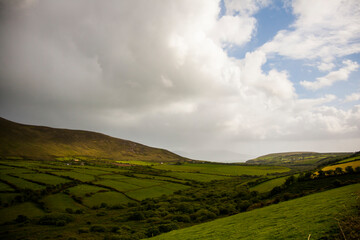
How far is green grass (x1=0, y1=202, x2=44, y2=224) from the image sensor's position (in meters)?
40.1

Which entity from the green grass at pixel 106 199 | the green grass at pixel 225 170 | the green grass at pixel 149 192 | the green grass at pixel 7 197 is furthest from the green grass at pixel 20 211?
the green grass at pixel 225 170

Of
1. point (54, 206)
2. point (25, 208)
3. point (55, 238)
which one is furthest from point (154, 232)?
point (25, 208)

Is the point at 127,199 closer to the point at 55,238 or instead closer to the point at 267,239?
the point at 55,238

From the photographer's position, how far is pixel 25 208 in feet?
154

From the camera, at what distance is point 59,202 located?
52844 millimetres

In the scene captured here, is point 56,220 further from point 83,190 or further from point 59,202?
point 83,190

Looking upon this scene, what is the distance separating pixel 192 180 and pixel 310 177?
227 ft

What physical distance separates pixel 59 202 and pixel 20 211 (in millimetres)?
9253

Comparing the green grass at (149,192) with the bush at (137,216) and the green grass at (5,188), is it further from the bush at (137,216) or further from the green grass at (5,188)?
the green grass at (5,188)

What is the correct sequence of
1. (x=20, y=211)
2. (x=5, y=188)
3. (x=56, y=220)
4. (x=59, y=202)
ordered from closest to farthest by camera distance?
(x=56, y=220) < (x=20, y=211) < (x=59, y=202) < (x=5, y=188)

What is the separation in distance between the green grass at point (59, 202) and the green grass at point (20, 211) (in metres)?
3.06

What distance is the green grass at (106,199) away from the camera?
186 feet

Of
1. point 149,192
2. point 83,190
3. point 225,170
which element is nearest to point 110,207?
point 83,190

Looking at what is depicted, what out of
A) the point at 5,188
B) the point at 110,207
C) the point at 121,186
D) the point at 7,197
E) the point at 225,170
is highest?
the point at 5,188
